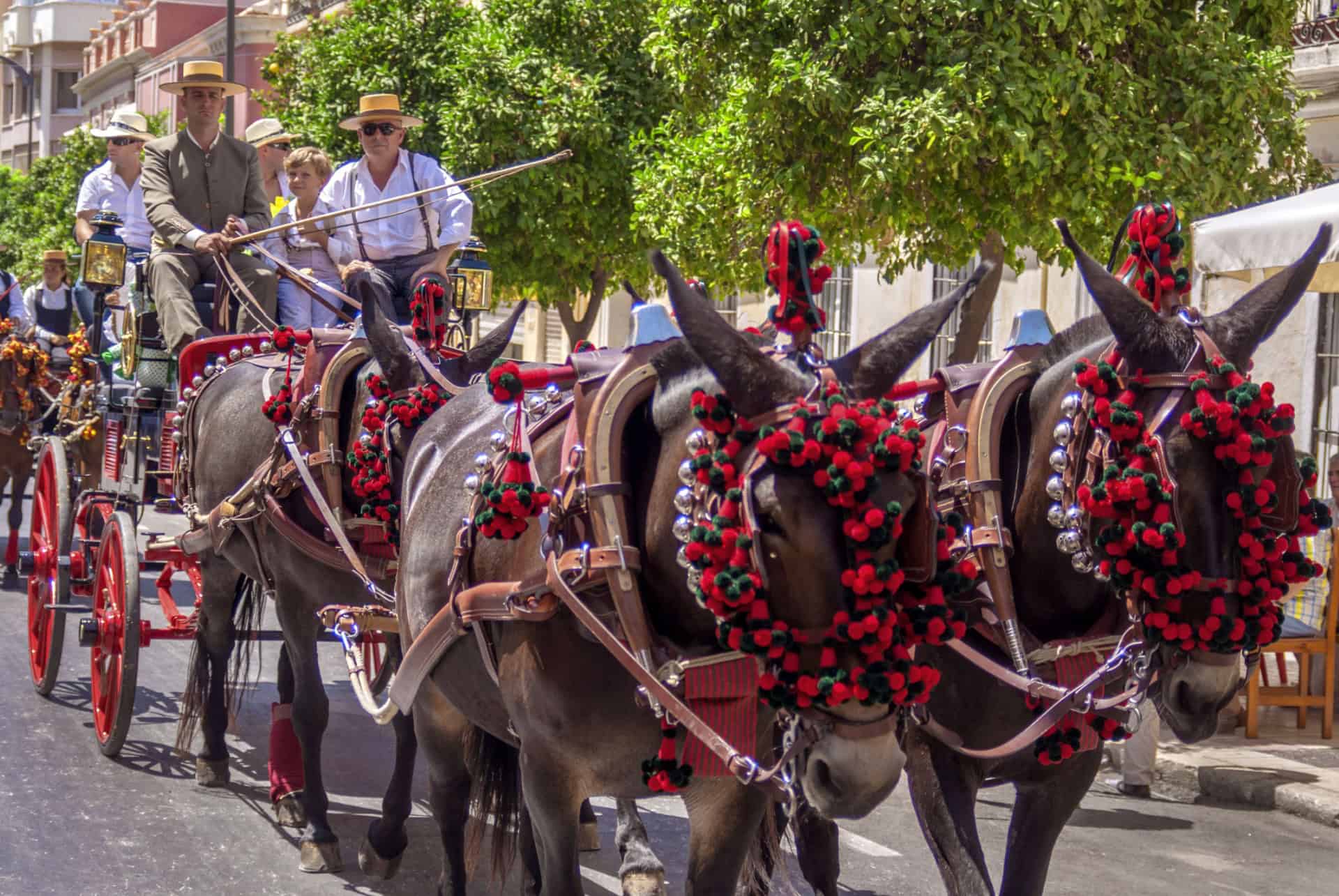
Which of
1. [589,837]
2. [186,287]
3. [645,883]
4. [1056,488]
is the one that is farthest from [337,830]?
[1056,488]

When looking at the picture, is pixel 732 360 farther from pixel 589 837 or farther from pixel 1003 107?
pixel 1003 107

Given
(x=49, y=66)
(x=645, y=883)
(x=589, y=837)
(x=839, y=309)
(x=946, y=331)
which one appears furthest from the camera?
(x=49, y=66)

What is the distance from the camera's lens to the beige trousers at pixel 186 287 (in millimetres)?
7488

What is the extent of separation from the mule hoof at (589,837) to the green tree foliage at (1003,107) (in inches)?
186

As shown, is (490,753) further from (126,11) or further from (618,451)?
(126,11)

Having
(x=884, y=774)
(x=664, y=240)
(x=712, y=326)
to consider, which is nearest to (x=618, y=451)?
(x=712, y=326)

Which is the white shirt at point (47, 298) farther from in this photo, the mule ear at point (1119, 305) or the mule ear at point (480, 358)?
the mule ear at point (1119, 305)

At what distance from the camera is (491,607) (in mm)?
3914

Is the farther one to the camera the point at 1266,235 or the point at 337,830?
the point at 1266,235

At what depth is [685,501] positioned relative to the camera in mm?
3293

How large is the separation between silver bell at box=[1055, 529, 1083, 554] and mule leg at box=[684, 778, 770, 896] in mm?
883

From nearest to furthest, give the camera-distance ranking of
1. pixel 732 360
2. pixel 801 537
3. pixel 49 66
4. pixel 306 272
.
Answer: pixel 801 537 → pixel 732 360 → pixel 306 272 → pixel 49 66

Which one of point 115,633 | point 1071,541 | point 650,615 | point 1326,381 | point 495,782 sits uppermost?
Answer: point 1326,381

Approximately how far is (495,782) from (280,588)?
1.70 m
